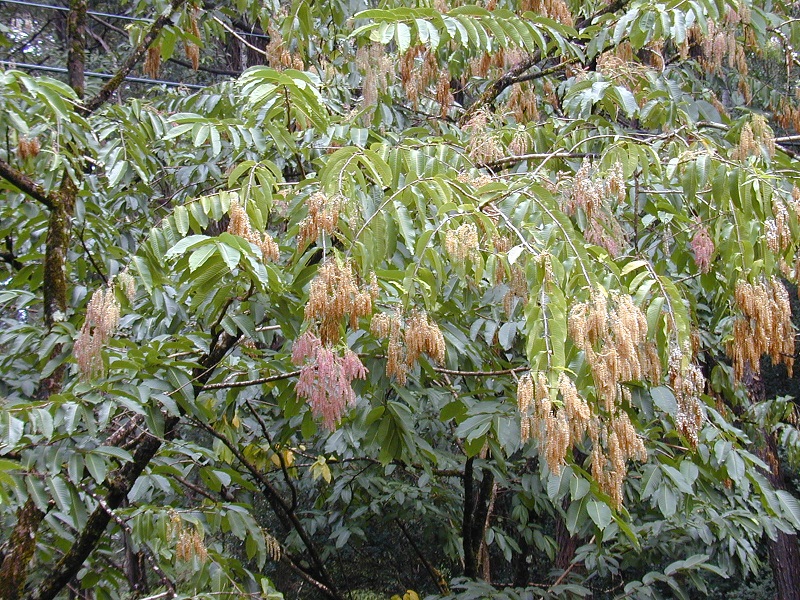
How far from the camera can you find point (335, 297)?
1.44 meters

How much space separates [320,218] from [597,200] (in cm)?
72

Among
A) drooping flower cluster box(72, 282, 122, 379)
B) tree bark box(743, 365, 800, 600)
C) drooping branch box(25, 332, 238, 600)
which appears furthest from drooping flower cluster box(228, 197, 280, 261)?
tree bark box(743, 365, 800, 600)

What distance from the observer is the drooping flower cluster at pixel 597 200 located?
1856 mm

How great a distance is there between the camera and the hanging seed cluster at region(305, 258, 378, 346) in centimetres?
143

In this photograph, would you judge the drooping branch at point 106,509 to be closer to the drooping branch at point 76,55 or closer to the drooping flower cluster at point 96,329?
the drooping flower cluster at point 96,329

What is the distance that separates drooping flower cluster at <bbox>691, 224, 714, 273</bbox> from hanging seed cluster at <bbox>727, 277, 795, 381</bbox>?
31 cm

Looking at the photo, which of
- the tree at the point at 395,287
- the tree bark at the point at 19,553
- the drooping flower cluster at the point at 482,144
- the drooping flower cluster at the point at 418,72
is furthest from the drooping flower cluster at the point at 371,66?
the tree bark at the point at 19,553

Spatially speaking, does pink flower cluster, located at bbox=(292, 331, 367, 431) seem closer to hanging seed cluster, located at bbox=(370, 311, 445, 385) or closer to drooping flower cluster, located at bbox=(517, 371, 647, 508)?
hanging seed cluster, located at bbox=(370, 311, 445, 385)

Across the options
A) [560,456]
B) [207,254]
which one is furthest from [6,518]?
[560,456]

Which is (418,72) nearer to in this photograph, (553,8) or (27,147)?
(553,8)

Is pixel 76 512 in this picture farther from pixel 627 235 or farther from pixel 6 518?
pixel 627 235

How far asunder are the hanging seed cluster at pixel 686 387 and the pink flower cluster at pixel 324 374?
0.65 meters

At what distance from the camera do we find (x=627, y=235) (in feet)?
8.62

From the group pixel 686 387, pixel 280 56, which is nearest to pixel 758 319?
pixel 686 387
